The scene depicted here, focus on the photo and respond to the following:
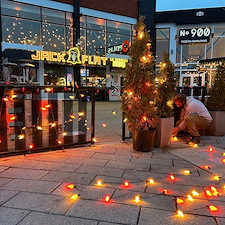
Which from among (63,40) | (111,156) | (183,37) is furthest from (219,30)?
(111,156)

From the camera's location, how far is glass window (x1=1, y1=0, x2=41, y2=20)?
52.4 feet

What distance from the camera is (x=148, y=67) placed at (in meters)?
4.53

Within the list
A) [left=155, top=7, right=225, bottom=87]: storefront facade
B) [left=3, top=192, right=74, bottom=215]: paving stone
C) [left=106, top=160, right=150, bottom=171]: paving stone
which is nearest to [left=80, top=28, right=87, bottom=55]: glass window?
[left=155, top=7, right=225, bottom=87]: storefront facade

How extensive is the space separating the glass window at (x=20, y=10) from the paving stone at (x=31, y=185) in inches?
657

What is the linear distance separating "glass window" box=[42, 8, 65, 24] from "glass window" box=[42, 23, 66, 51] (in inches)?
15.3

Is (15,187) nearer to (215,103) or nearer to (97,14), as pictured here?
(215,103)

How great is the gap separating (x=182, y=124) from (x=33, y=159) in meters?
3.65

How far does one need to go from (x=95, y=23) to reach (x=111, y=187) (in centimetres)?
1960

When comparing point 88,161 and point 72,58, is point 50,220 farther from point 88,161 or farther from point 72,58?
point 72,58

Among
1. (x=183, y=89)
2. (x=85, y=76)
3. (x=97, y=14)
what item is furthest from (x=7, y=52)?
(x=183, y=89)

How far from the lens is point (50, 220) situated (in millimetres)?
2289

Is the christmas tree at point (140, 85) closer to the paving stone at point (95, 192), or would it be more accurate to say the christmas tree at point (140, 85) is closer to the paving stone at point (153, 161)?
the paving stone at point (153, 161)

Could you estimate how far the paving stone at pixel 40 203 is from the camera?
2496 mm

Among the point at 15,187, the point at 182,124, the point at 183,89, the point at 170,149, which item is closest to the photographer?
the point at 15,187
